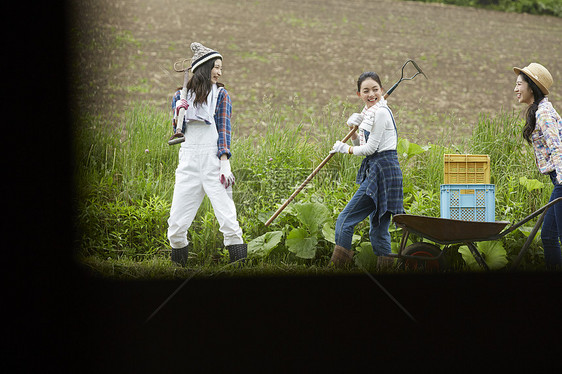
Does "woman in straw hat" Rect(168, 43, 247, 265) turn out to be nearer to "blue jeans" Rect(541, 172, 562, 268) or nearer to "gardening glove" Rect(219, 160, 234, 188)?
"gardening glove" Rect(219, 160, 234, 188)

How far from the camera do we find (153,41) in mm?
9305

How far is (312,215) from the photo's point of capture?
413 centimetres

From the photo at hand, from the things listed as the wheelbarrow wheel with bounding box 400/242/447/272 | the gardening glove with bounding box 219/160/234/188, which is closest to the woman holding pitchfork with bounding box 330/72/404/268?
the wheelbarrow wheel with bounding box 400/242/447/272

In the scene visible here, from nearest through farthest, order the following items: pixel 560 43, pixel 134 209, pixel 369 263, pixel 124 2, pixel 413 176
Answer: pixel 369 263 → pixel 134 209 → pixel 413 176 → pixel 560 43 → pixel 124 2

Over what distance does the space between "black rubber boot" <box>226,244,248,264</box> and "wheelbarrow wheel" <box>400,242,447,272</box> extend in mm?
1032

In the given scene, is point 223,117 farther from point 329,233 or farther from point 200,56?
point 329,233

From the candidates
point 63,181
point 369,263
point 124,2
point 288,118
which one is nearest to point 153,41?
point 124,2

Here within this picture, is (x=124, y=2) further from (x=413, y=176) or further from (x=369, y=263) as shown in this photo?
(x=369, y=263)

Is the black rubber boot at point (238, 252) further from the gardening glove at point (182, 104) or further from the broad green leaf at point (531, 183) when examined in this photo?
the broad green leaf at point (531, 183)

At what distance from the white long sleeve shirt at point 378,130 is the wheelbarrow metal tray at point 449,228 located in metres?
0.49

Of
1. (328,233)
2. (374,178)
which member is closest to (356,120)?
(374,178)

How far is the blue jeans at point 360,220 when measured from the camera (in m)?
3.80

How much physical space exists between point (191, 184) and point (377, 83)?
1376 mm

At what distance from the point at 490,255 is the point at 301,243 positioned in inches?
52.5
